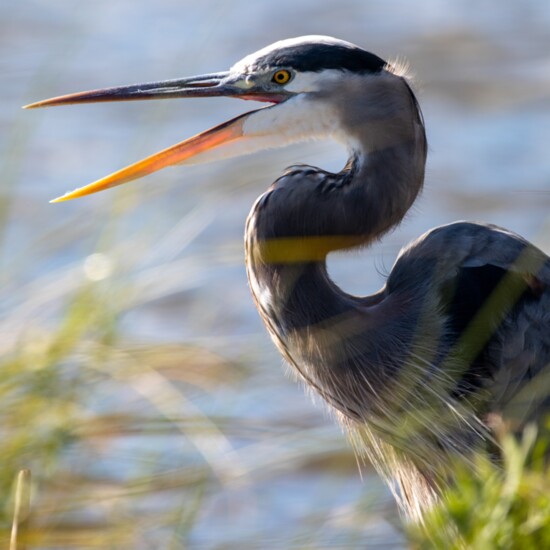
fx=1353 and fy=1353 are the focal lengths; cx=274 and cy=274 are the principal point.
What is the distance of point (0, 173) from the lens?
3.14m

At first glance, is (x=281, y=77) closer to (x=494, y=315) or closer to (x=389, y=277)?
(x=389, y=277)

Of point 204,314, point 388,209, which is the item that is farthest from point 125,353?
point 204,314

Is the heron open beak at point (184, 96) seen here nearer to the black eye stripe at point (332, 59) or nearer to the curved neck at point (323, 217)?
the black eye stripe at point (332, 59)

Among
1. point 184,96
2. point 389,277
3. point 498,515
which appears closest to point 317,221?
point 389,277

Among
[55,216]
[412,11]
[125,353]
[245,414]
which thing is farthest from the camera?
[412,11]

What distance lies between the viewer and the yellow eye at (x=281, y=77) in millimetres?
3201

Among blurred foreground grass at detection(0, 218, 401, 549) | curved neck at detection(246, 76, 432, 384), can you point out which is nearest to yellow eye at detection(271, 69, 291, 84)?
curved neck at detection(246, 76, 432, 384)

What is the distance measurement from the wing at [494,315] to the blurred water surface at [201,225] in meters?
0.15

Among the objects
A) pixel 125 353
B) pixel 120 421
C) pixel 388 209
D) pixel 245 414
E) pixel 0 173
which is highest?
pixel 0 173

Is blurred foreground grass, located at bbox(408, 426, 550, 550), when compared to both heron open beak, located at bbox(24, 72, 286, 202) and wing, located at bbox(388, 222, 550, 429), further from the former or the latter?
heron open beak, located at bbox(24, 72, 286, 202)

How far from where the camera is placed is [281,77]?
3.21 metres

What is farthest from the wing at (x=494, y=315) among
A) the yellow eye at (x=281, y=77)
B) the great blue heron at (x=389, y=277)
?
the yellow eye at (x=281, y=77)

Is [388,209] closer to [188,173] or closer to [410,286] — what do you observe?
[410,286]

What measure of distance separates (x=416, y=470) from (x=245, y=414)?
80cm
